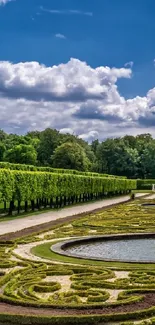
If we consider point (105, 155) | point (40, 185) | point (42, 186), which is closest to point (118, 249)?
point (40, 185)

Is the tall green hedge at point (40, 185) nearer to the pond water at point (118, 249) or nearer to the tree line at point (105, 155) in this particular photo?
the pond water at point (118, 249)

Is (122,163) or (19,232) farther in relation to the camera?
(122,163)

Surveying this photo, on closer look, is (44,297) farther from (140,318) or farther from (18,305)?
(140,318)

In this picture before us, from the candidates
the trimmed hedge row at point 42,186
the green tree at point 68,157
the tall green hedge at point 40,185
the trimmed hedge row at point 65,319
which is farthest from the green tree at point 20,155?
the trimmed hedge row at point 65,319

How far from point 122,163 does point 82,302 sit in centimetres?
9249

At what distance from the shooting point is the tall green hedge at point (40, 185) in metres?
29.9

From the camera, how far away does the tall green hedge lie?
1177 inches

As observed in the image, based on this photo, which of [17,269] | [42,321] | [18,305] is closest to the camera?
[42,321]

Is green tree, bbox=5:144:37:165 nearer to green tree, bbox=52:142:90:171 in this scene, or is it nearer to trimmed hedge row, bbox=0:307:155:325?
green tree, bbox=52:142:90:171

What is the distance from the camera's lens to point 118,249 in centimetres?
1611

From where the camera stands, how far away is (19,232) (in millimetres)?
19781

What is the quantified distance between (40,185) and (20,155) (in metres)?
44.7

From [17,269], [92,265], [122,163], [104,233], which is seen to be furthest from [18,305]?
[122,163]

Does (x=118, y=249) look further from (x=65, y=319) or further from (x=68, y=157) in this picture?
(x=68, y=157)
